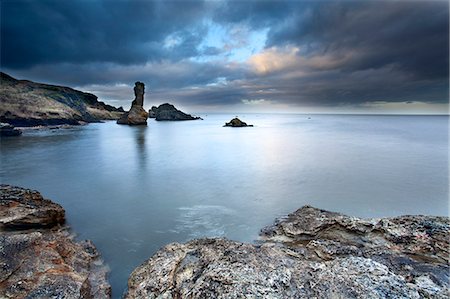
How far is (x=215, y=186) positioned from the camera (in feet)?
42.2

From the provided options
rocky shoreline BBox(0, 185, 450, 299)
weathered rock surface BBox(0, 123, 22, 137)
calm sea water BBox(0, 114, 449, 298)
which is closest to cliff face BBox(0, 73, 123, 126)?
weathered rock surface BBox(0, 123, 22, 137)

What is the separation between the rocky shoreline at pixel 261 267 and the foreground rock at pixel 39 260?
16 millimetres

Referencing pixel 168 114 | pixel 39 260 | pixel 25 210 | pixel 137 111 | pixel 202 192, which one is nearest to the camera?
pixel 39 260

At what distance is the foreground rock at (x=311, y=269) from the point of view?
3.46 meters

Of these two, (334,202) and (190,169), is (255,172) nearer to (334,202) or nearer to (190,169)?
(190,169)

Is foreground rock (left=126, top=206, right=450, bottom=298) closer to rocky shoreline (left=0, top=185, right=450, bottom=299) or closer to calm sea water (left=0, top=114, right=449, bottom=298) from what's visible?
rocky shoreline (left=0, top=185, right=450, bottom=299)

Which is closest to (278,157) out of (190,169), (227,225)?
(190,169)

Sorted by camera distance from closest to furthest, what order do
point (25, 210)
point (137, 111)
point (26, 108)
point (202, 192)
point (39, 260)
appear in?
1. point (39, 260)
2. point (25, 210)
3. point (202, 192)
4. point (26, 108)
5. point (137, 111)

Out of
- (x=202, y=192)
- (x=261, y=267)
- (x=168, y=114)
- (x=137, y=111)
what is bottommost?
(x=202, y=192)

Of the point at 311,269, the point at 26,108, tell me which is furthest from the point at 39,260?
the point at 26,108

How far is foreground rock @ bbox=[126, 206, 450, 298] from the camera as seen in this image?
3.46m

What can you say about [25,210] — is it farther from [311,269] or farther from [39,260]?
[311,269]

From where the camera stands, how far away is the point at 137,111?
70.6 metres

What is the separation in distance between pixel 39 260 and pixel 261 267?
4120 mm
